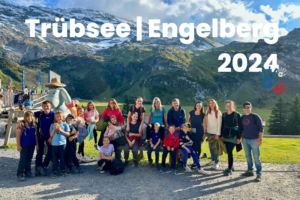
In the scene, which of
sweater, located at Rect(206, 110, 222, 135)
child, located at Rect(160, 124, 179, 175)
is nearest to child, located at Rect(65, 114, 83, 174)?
child, located at Rect(160, 124, 179, 175)

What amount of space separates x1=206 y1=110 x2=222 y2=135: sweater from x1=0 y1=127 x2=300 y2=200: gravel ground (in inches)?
65.4

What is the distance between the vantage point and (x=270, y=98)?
170250 mm

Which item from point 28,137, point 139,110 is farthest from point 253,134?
point 28,137

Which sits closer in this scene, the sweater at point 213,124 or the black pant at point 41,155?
the black pant at point 41,155

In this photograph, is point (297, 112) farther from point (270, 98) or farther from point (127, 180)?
point (270, 98)

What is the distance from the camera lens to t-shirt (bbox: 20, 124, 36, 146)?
6.73 meters

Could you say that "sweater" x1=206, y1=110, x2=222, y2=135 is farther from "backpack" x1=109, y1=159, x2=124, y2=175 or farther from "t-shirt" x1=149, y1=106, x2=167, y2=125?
"backpack" x1=109, y1=159, x2=124, y2=175

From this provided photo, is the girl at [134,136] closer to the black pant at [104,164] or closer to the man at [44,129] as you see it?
the black pant at [104,164]

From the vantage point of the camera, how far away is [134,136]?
27.0 ft

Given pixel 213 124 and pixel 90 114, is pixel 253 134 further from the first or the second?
pixel 90 114

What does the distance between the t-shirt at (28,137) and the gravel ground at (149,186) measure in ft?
4.18

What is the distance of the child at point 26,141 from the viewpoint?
6.68 meters

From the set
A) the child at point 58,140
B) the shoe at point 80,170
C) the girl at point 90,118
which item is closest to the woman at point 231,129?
the shoe at point 80,170

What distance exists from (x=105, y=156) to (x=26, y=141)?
2.83 metres
